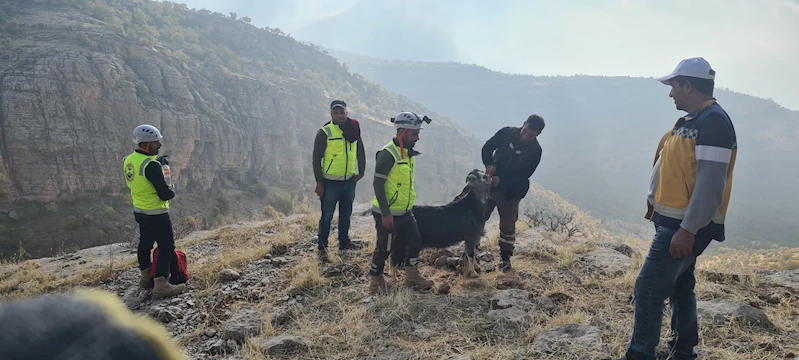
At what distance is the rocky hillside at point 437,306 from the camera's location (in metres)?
3.12

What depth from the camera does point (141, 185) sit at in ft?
13.7

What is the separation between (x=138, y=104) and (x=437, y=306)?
85.9ft

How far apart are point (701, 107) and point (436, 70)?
11390 cm

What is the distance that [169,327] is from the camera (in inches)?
153

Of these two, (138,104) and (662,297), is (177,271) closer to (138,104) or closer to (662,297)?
(662,297)

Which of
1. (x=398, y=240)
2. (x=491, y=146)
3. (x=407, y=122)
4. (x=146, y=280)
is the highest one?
(x=407, y=122)

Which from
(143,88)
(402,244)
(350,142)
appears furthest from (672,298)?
(143,88)

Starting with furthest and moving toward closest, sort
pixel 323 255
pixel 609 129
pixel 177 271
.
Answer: pixel 609 129 < pixel 323 255 < pixel 177 271

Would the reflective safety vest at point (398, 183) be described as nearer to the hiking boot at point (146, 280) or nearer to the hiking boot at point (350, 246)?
the hiking boot at point (350, 246)

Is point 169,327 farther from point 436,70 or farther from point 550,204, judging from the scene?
point 436,70

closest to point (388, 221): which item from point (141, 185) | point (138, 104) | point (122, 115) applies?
point (141, 185)

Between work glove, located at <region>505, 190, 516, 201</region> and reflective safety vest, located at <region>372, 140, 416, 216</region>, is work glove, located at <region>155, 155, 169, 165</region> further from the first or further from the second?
work glove, located at <region>505, 190, 516, 201</region>

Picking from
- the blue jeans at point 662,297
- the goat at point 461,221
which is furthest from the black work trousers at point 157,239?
the blue jeans at point 662,297

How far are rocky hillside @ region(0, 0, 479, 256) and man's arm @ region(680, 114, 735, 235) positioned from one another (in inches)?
860
